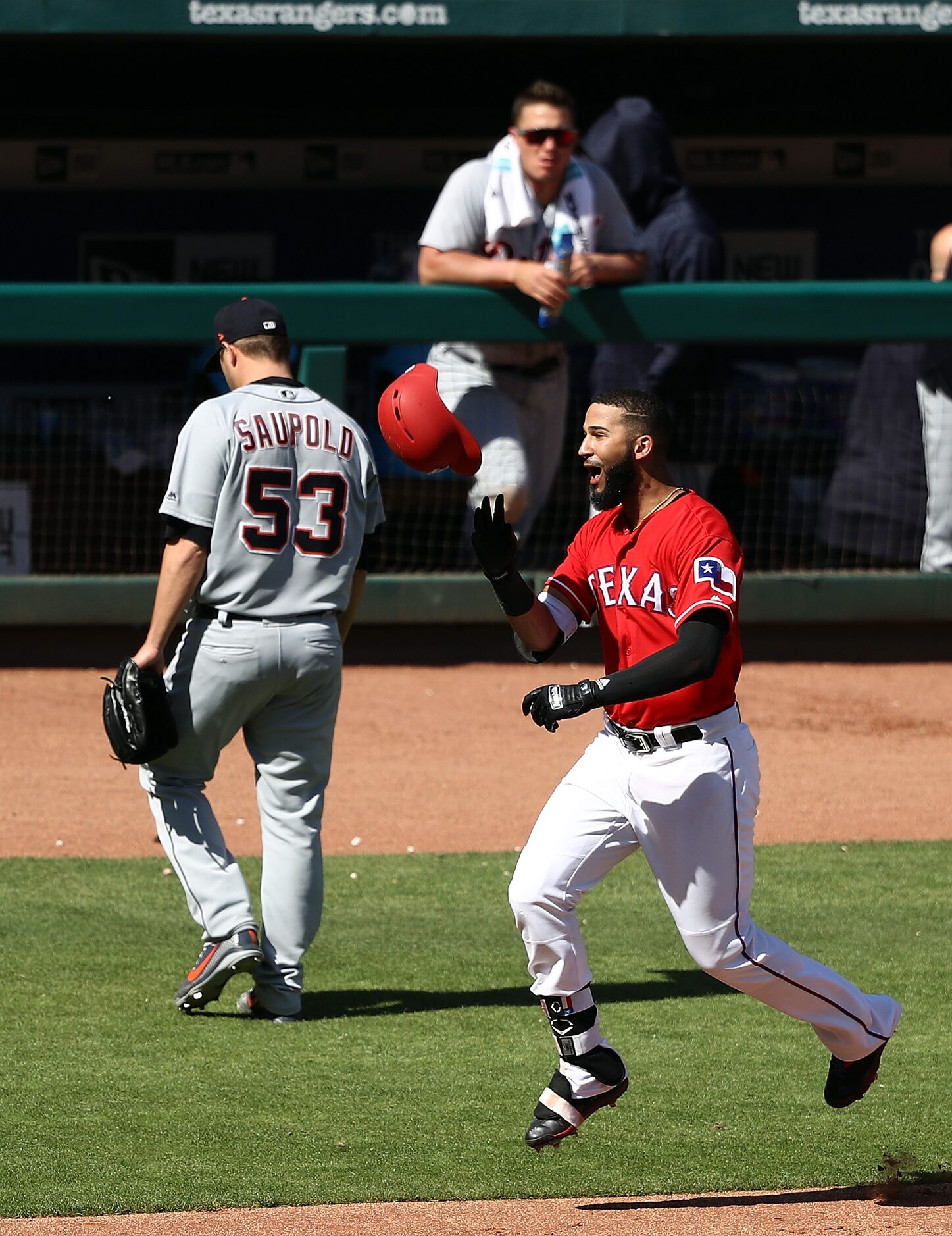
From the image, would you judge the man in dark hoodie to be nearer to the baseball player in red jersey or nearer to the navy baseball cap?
the navy baseball cap

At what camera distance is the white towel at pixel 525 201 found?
7.37m

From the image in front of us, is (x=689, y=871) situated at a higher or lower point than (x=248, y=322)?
lower

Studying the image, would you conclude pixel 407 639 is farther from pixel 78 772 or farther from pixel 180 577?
pixel 180 577

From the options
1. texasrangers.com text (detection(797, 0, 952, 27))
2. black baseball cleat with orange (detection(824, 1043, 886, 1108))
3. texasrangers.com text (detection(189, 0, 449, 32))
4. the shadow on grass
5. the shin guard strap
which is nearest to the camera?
the shin guard strap

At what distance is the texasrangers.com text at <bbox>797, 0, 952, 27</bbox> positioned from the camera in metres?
9.09

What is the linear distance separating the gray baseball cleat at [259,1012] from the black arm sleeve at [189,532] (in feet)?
→ 3.99

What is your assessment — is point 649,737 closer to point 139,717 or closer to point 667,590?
point 667,590

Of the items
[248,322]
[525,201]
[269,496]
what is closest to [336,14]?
[525,201]

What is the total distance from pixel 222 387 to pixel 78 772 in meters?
2.41

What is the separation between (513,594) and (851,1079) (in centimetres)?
131

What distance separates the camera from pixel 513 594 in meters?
4.06

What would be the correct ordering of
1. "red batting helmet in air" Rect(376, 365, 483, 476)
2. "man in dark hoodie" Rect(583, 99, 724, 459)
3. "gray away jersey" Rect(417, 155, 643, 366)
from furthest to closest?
"man in dark hoodie" Rect(583, 99, 724, 459), "gray away jersey" Rect(417, 155, 643, 366), "red batting helmet in air" Rect(376, 365, 483, 476)

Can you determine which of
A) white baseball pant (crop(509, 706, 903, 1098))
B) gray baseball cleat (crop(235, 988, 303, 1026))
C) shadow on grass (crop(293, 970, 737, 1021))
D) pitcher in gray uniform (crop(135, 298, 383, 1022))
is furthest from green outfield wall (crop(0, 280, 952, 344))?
white baseball pant (crop(509, 706, 903, 1098))

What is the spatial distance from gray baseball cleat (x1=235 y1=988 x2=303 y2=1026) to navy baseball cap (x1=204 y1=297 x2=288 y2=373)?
5.81 ft
